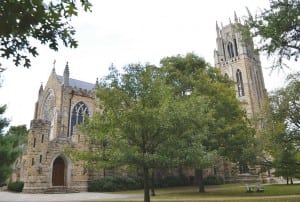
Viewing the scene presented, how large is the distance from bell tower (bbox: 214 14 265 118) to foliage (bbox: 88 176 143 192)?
98.4ft

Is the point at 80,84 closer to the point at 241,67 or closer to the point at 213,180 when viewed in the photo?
the point at 213,180

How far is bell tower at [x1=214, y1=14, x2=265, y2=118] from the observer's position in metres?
51.5

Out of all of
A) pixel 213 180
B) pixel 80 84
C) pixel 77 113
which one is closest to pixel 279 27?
pixel 213 180

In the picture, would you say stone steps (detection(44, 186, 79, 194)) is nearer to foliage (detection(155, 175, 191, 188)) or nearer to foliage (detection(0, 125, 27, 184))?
foliage (detection(155, 175, 191, 188))

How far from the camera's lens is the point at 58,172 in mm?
23625

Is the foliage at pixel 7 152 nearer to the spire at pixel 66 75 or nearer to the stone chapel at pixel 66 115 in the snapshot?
the stone chapel at pixel 66 115

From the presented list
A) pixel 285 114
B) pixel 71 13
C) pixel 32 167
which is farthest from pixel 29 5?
pixel 32 167

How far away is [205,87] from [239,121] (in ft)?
12.0

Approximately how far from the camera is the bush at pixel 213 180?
31984 mm

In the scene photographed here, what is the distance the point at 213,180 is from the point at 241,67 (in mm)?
29979

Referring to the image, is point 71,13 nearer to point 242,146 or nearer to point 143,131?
point 143,131

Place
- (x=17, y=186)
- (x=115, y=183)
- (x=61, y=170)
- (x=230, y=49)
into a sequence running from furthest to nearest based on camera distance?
(x=230, y=49), (x=115, y=183), (x=61, y=170), (x=17, y=186)

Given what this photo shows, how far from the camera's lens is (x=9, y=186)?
2512cm

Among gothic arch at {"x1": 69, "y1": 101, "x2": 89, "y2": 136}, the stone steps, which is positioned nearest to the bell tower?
gothic arch at {"x1": 69, "y1": 101, "x2": 89, "y2": 136}
